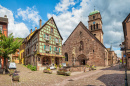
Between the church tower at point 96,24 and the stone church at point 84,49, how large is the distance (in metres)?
1.12

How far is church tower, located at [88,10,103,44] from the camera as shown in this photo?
39969mm

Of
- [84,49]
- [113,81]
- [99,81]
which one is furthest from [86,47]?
[113,81]

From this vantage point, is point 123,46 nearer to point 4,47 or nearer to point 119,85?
point 119,85

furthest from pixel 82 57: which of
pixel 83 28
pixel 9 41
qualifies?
pixel 9 41

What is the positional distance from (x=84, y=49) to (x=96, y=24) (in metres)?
13.2

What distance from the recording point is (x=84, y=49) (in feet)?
109

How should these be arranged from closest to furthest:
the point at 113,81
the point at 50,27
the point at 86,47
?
1. the point at 113,81
2. the point at 50,27
3. the point at 86,47

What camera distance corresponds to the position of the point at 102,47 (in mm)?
30094

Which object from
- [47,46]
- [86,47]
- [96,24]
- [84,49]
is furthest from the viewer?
[96,24]

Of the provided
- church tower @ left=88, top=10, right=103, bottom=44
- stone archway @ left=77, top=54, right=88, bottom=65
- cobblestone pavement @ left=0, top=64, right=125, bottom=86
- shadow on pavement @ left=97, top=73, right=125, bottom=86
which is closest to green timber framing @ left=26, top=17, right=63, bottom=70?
stone archway @ left=77, top=54, right=88, bottom=65

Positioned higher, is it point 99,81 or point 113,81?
point 113,81

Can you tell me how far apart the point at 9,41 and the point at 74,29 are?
76.0ft

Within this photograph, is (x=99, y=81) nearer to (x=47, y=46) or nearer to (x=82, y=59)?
(x=47, y=46)

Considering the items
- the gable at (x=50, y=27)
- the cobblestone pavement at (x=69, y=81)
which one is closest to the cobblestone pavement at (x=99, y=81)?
the cobblestone pavement at (x=69, y=81)
